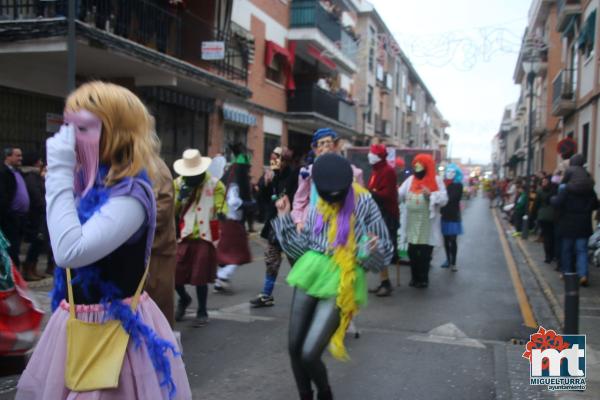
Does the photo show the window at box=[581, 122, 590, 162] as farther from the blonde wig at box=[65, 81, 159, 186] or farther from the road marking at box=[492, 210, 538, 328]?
the blonde wig at box=[65, 81, 159, 186]

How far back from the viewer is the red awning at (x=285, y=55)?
2130cm

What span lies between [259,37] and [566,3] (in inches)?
398

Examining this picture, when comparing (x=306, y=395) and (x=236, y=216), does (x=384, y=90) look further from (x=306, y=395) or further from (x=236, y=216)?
(x=306, y=395)

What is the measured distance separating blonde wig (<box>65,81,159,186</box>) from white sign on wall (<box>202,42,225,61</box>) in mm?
13381

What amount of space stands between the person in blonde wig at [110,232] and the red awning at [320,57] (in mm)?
23262

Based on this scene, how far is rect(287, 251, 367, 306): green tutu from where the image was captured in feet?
11.5

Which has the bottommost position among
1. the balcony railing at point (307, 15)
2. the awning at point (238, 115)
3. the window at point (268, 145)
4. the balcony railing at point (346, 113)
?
the window at point (268, 145)

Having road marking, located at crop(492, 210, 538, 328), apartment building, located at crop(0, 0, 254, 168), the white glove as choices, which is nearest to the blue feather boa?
the white glove

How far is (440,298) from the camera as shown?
311 inches

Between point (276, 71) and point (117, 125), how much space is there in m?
21.6

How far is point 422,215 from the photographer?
8.49 m

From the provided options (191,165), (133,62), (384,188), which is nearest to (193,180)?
(191,165)

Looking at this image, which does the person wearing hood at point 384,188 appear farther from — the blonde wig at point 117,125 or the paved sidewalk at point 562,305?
the blonde wig at point 117,125

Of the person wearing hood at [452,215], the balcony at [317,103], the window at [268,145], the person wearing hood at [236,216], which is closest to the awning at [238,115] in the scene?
the window at [268,145]
